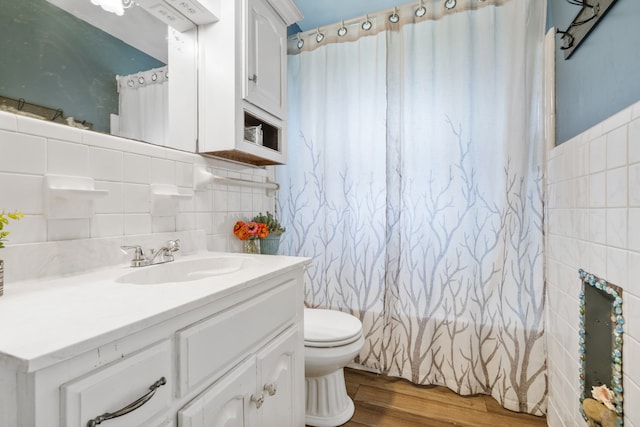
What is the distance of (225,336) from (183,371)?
0.13m

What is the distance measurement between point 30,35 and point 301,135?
138 centimetres

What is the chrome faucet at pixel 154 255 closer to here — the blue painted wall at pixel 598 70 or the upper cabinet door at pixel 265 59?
the upper cabinet door at pixel 265 59

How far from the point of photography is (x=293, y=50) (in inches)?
81.0

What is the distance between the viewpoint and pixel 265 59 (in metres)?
1.52

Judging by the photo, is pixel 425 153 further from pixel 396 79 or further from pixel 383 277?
pixel 383 277

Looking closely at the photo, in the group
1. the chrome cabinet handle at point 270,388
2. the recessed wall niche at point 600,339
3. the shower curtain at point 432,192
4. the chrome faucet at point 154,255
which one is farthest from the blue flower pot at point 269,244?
the recessed wall niche at point 600,339

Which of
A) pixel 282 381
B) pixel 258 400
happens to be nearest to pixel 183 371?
pixel 258 400

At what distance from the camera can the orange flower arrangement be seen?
5.09ft

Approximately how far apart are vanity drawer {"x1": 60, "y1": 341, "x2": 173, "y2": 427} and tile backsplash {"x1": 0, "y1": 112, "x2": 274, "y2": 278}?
55 cm

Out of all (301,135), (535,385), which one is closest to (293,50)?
(301,135)

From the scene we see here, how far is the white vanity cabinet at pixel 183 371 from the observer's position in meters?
0.41

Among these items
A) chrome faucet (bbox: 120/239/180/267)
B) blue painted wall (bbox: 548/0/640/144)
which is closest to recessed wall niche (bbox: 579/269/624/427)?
blue painted wall (bbox: 548/0/640/144)

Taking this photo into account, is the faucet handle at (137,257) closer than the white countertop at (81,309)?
No

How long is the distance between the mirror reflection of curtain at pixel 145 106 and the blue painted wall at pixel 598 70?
5.25ft
